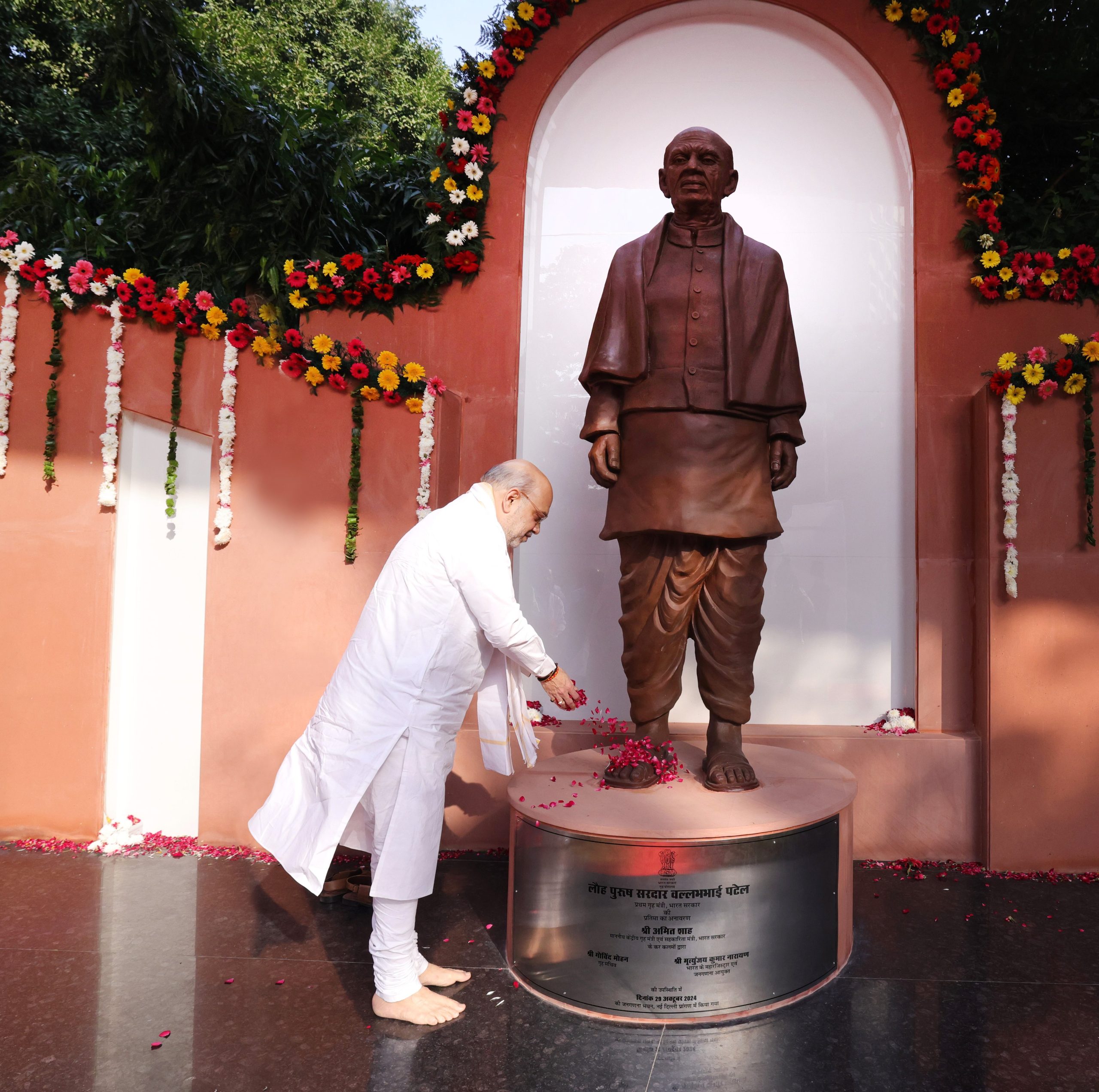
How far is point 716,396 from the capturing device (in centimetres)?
305

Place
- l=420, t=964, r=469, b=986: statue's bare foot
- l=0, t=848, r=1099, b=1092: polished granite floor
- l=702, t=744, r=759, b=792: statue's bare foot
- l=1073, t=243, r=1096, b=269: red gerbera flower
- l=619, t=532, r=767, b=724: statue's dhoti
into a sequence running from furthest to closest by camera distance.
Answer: l=1073, t=243, r=1096, b=269: red gerbera flower < l=619, t=532, r=767, b=724: statue's dhoti < l=702, t=744, r=759, b=792: statue's bare foot < l=420, t=964, r=469, b=986: statue's bare foot < l=0, t=848, r=1099, b=1092: polished granite floor

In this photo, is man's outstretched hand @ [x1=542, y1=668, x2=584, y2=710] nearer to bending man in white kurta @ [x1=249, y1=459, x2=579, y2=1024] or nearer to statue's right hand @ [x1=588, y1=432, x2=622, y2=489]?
bending man in white kurta @ [x1=249, y1=459, x2=579, y2=1024]

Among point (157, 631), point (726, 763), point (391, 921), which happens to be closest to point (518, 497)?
point (726, 763)

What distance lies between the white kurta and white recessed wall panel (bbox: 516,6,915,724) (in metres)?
2.00

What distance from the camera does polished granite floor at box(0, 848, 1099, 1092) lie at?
2289 millimetres

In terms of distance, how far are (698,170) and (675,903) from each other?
2.42 m

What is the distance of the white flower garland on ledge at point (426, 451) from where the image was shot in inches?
162

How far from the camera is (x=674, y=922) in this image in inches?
101

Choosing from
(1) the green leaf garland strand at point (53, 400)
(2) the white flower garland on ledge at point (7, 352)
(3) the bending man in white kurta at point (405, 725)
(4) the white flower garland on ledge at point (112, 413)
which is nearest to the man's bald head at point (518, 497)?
(3) the bending man in white kurta at point (405, 725)

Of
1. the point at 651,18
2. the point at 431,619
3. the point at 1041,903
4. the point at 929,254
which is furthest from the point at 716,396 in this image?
the point at 651,18

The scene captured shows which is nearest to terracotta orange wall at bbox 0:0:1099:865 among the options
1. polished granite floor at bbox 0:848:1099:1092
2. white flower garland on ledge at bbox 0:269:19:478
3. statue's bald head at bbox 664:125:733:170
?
white flower garland on ledge at bbox 0:269:19:478

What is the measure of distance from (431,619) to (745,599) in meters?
1.17

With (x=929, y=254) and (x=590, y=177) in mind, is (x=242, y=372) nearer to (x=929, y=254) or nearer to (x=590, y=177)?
(x=590, y=177)

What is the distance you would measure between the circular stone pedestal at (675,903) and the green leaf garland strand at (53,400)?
2.84 m
